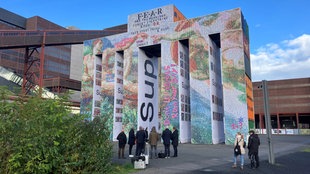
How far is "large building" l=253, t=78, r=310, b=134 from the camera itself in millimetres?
69812

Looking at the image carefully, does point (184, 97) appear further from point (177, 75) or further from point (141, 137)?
point (141, 137)

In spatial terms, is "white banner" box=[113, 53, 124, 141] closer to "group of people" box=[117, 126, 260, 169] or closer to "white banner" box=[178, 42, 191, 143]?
"white banner" box=[178, 42, 191, 143]

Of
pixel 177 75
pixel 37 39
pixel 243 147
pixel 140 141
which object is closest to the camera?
pixel 243 147

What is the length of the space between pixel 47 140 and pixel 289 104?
75694mm

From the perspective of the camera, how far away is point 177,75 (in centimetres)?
3378

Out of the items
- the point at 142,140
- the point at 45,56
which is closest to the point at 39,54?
the point at 45,56

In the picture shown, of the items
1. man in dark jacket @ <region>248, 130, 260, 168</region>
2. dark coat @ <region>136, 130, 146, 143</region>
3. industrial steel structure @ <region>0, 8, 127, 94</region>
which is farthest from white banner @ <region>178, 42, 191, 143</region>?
man in dark jacket @ <region>248, 130, 260, 168</region>

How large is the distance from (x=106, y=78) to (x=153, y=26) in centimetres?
1119

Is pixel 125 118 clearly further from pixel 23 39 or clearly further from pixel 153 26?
pixel 23 39

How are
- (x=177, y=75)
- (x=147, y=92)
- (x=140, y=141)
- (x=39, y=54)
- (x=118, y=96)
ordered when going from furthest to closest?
(x=39, y=54), (x=118, y=96), (x=147, y=92), (x=177, y=75), (x=140, y=141)

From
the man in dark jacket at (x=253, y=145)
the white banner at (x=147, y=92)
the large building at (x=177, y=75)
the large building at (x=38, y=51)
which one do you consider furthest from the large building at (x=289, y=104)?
the man in dark jacket at (x=253, y=145)

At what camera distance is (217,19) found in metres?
31.6

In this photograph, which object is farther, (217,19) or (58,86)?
(58,86)

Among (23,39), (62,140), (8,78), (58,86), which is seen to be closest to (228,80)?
(62,140)
